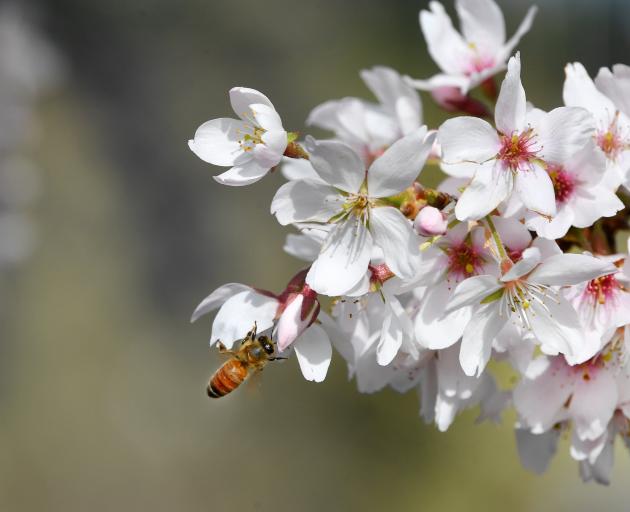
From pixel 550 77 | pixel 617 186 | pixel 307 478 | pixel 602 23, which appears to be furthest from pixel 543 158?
pixel 602 23

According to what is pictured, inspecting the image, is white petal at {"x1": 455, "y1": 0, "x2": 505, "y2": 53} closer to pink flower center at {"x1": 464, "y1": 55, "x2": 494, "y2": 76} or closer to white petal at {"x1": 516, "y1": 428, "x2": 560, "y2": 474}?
pink flower center at {"x1": 464, "y1": 55, "x2": 494, "y2": 76}

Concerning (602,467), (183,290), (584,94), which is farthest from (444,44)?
(183,290)

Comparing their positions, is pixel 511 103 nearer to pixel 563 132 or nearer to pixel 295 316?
pixel 563 132

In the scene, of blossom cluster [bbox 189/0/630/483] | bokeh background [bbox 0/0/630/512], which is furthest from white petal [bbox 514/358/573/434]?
bokeh background [bbox 0/0/630/512]

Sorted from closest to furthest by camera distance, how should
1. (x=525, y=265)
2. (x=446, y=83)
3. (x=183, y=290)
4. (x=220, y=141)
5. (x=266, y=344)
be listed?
1. (x=525, y=265)
2. (x=220, y=141)
3. (x=266, y=344)
4. (x=446, y=83)
5. (x=183, y=290)

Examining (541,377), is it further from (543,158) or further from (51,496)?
(51,496)
